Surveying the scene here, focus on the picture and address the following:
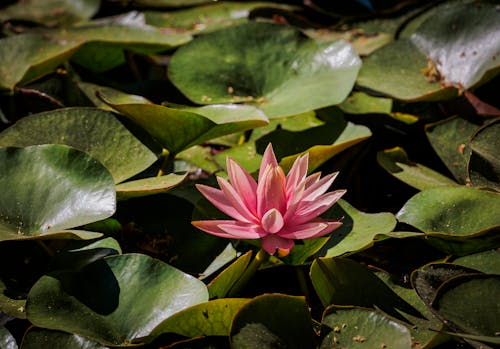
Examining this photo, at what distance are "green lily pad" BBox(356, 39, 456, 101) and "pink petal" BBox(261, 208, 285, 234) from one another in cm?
62

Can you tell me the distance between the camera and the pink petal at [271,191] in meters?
0.91

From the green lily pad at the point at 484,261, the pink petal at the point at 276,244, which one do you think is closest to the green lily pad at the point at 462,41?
the green lily pad at the point at 484,261

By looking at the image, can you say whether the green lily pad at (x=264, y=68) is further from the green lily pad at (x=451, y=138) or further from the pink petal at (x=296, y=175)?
the pink petal at (x=296, y=175)

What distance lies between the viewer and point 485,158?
1161 millimetres

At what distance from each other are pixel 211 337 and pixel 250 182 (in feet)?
0.77

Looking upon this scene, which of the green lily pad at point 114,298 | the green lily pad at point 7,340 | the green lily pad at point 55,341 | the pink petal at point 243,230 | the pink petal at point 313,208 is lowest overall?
the green lily pad at point 7,340

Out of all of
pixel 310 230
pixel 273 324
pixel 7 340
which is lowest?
pixel 7 340

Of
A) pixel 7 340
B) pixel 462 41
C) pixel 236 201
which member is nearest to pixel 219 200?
pixel 236 201

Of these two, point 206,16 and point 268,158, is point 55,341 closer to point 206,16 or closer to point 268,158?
point 268,158

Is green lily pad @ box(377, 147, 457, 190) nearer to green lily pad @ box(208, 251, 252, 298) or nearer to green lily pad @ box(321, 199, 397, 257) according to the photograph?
green lily pad @ box(321, 199, 397, 257)

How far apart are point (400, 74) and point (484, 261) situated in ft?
2.03

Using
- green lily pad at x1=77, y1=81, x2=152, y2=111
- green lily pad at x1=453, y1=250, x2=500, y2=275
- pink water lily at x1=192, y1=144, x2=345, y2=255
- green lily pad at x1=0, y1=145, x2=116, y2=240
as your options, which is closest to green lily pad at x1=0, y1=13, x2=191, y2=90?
green lily pad at x1=77, y1=81, x2=152, y2=111

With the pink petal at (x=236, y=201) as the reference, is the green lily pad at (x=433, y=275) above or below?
below

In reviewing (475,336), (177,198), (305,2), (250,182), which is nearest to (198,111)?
(177,198)
